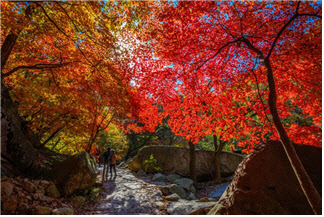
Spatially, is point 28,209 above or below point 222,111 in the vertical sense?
below

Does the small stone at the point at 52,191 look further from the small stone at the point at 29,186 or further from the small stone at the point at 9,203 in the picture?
the small stone at the point at 9,203

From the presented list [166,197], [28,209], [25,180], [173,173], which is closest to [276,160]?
[166,197]

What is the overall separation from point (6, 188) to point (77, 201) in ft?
8.18

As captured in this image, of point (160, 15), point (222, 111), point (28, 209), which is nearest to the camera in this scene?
point (28, 209)

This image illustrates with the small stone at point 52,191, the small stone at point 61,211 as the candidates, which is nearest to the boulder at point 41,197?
the small stone at point 52,191

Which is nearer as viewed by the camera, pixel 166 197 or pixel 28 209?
pixel 28 209

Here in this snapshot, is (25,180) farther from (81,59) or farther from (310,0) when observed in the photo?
(310,0)

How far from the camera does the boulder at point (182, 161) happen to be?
1224 centimetres

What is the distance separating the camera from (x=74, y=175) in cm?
602

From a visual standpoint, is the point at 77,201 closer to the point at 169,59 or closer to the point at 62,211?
the point at 62,211

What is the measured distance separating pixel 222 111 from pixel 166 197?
4783mm

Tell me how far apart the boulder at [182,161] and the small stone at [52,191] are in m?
7.88

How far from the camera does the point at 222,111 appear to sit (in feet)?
26.2

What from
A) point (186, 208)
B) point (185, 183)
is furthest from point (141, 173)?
point (186, 208)
